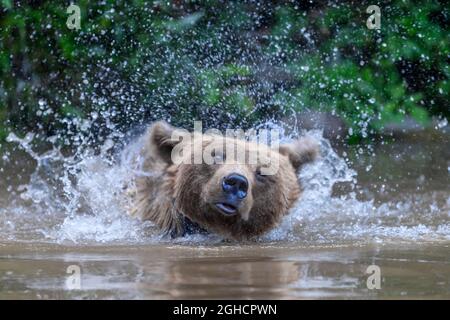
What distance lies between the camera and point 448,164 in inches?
378

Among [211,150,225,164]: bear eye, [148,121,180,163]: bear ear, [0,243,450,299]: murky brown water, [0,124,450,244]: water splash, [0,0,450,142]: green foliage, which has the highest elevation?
[0,0,450,142]: green foliage

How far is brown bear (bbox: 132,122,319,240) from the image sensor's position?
6355mm

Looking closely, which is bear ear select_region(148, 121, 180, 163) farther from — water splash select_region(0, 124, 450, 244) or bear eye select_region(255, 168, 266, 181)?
bear eye select_region(255, 168, 266, 181)

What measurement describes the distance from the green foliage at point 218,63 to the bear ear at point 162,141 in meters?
2.03

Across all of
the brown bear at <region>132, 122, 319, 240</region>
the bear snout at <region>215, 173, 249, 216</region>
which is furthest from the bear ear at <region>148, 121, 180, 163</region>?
the bear snout at <region>215, 173, 249, 216</region>

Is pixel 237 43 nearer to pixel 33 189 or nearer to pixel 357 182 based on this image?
pixel 357 182

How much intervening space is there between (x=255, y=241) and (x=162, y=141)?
1.18 metres

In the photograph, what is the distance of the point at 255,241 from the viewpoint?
660 cm

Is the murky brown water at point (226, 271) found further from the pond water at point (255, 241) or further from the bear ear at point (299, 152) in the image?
the bear ear at point (299, 152)

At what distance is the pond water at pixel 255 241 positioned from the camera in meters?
4.48

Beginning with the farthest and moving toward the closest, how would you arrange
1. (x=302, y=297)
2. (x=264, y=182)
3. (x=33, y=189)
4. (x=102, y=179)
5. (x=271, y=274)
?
(x=33, y=189)
(x=102, y=179)
(x=264, y=182)
(x=271, y=274)
(x=302, y=297)

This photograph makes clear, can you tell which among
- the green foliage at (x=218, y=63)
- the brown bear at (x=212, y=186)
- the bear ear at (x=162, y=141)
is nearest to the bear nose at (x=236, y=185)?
the brown bear at (x=212, y=186)

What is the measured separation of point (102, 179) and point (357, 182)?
9.05ft

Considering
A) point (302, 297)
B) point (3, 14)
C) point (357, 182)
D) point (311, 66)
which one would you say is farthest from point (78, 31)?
point (302, 297)
